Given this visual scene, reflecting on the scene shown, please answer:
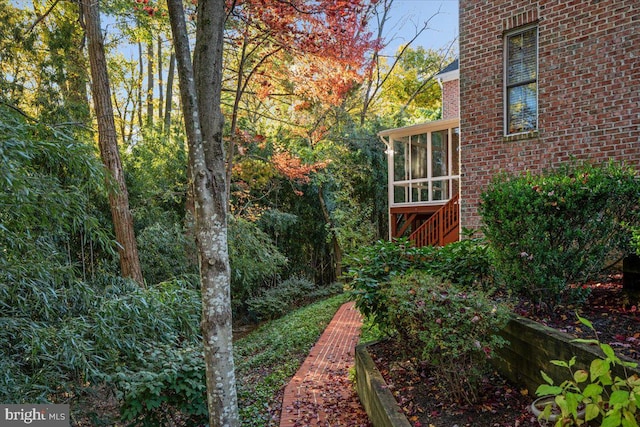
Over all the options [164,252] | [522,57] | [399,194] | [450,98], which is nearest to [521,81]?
[522,57]

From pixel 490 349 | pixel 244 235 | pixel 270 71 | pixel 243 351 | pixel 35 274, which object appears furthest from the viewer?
pixel 244 235

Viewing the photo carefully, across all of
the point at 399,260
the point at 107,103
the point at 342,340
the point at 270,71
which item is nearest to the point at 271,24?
the point at 270,71

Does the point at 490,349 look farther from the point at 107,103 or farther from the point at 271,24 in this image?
the point at 107,103

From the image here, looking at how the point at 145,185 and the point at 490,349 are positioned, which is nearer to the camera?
the point at 490,349

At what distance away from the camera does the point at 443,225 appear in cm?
834

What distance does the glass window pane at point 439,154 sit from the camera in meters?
10.6

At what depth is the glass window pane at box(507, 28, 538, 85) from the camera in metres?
5.90

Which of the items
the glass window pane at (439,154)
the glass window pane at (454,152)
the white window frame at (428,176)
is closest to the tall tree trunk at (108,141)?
the white window frame at (428,176)

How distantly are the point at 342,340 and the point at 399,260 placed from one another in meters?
2.98

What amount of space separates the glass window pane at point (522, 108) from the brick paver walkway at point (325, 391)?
4.37 metres

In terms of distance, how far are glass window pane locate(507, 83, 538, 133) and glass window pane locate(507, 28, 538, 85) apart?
0.15 meters

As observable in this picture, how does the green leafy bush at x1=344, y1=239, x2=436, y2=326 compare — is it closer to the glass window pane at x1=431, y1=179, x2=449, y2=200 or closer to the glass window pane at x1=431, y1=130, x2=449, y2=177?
the glass window pane at x1=431, y1=179, x2=449, y2=200

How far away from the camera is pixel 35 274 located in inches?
144

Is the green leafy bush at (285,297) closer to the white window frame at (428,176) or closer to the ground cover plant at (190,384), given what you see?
the ground cover plant at (190,384)
